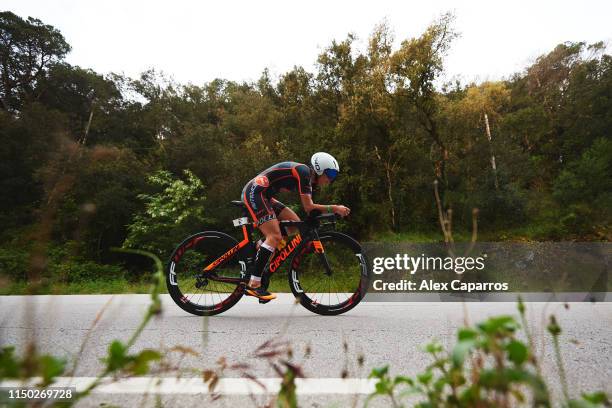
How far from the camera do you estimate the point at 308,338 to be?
2.99 metres

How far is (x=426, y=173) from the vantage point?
23.2 meters

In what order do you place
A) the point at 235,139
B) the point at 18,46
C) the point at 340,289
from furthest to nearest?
the point at 18,46
the point at 235,139
the point at 340,289

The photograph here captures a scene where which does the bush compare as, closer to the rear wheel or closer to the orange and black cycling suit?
the rear wheel

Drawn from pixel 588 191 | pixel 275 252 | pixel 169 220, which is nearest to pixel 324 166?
pixel 275 252

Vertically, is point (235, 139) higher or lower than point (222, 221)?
higher

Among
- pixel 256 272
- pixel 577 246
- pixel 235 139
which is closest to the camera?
pixel 256 272

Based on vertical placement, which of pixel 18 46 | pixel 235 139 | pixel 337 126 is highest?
pixel 18 46

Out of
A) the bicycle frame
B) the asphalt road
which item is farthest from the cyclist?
the asphalt road

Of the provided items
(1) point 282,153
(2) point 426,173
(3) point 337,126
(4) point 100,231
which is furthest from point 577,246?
(4) point 100,231

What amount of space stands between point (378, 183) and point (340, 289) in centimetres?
1795

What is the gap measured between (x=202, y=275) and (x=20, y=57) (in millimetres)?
38801

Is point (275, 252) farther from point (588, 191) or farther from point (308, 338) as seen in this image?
point (588, 191)

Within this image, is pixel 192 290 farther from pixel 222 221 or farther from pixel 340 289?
pixel 222 221

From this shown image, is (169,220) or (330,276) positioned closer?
(330,276)
